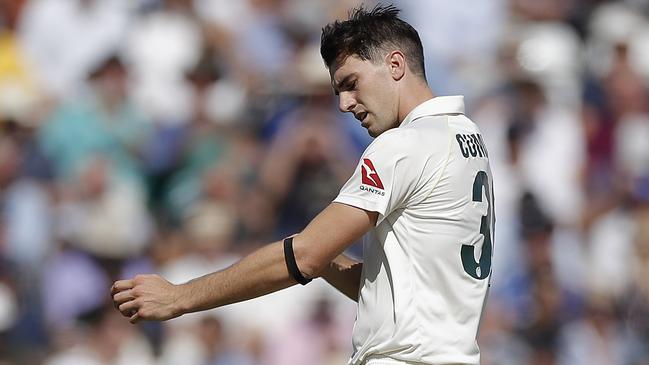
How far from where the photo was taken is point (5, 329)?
8.52 m

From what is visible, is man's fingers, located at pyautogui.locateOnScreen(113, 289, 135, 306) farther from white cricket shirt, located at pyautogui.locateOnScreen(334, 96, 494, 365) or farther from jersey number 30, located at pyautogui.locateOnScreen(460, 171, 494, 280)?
jersey number 30, located at pyautogui.locateOnScreen(460, 171, 494, 280)

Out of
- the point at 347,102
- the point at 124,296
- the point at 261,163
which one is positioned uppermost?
the point at 261,163

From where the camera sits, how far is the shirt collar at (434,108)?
174 inches

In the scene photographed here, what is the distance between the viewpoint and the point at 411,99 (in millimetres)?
4492

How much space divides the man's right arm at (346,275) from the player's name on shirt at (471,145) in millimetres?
672

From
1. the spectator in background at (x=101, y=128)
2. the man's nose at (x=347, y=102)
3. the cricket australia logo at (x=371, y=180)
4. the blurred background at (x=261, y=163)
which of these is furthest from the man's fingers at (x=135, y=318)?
the spectator in background at (x=101, y=128)

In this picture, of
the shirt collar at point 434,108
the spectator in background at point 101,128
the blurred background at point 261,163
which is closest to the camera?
the shirt collar at point 434,108

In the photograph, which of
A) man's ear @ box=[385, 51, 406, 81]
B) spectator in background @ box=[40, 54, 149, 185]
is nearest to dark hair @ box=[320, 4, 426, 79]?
man's ear @ box=[385, 51, 406, 81]

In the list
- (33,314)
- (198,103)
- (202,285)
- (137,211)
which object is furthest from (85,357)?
(202,285)

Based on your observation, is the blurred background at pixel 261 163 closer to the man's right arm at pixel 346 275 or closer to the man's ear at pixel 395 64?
the man's right arm at pixel 346 275

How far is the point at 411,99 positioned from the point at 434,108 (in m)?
0.11

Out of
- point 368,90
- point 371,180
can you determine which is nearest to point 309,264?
point 371,180

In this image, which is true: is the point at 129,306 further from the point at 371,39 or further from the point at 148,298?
the point at 371,39

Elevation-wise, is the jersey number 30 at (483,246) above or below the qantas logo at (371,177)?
below
